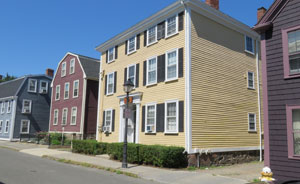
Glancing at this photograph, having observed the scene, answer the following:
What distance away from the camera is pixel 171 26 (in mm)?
15141

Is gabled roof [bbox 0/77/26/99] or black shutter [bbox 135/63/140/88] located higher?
gabled roof [bbox 0/77/26/99]

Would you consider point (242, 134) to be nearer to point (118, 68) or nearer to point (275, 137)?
point (275, 137)

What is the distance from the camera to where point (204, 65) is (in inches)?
568

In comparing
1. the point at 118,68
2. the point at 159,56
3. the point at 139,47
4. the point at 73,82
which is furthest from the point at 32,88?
the point at 159,56

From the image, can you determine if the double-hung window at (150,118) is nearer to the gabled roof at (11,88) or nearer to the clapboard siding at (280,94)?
the clapboard siding at (280,94)

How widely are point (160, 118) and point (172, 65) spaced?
117 inches

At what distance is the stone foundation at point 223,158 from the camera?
1295cm

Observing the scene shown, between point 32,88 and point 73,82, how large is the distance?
10788 millimetres

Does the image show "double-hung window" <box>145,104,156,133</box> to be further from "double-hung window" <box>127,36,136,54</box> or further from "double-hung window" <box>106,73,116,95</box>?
"double-hung window" <box>106,73,116,95</box>

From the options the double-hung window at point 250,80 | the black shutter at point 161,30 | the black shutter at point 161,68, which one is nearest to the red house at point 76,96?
the black shutter at point 161,30

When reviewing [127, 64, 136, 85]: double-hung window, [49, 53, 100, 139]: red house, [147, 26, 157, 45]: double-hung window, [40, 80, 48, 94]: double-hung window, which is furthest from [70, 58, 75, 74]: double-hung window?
[147, 26, 157, 45]: double-hung window

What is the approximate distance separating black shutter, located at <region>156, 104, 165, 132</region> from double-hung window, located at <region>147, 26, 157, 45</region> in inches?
165

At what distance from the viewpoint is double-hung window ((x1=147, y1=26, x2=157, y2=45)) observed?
16297 mm

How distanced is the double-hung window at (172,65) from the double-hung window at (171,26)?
1.12 metres
